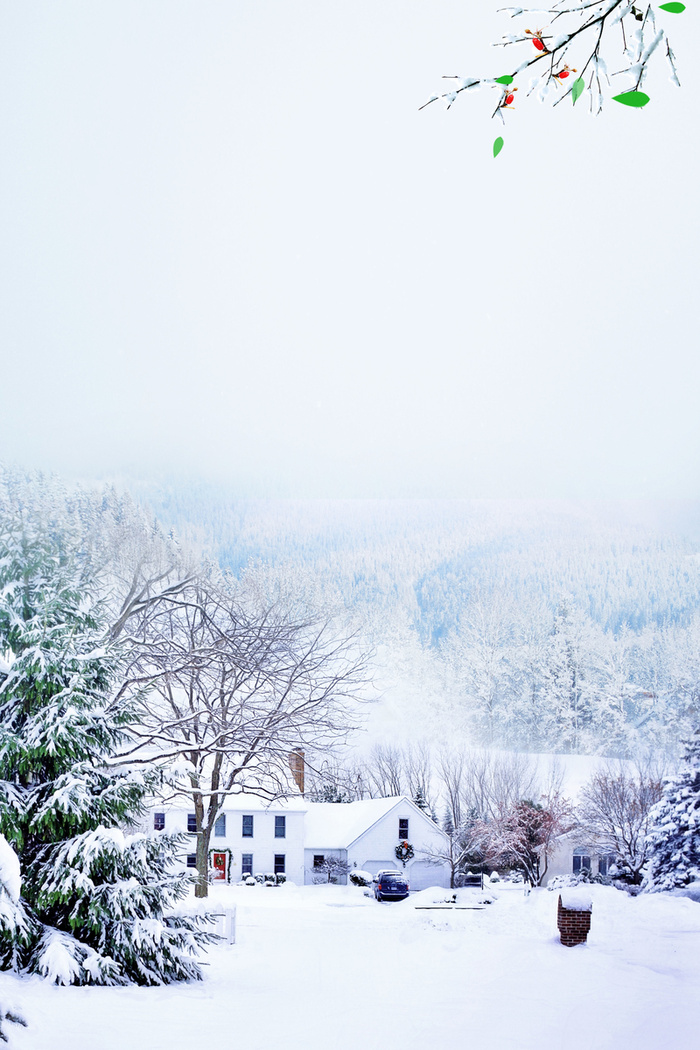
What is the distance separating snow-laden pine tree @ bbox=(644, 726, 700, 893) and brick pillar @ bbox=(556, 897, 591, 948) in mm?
2736

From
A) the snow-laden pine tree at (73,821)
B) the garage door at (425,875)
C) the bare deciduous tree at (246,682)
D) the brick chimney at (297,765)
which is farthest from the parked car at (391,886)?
the snow-laden pine tree at (73,821)

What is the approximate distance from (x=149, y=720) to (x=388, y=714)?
3481 mm

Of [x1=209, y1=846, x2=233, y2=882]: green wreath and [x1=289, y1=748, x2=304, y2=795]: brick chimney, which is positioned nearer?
[x1=289, y1=748, x2=304, y2=795]: brick chimney

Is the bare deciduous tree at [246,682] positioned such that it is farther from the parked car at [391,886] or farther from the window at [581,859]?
the window at [581,859]

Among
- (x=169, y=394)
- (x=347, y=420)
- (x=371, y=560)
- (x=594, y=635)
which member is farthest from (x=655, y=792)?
(x=169, y=394)

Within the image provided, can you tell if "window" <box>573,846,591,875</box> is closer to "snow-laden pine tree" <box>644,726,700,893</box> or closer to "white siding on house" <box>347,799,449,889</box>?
"snow-laden pine tree" <box>644,726,700,893</box>

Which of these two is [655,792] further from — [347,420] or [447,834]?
[347,420]

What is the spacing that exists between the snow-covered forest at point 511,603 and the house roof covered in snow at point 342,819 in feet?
3.52

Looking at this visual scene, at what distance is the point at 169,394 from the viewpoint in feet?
27.6

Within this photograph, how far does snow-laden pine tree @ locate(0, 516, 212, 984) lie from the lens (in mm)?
3676

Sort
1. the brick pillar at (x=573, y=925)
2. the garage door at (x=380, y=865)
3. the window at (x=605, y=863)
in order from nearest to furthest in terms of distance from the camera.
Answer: the brick pillar at (x=573, y=925)
the window at (x=605, y=863)
the garage door at (x=380, y=865)

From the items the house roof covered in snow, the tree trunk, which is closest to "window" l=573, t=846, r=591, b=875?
the house roof covered in snow

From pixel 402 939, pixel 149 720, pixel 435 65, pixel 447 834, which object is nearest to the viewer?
pixel 402 939

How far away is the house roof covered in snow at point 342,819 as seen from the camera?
1088 cm
